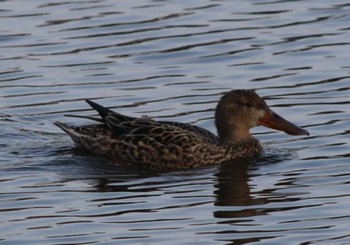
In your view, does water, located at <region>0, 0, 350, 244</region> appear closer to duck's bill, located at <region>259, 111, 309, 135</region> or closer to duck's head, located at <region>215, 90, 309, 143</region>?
duck's bill, located at <region>259, 111, 309, 135</region>

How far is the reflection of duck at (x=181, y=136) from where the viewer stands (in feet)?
52.0

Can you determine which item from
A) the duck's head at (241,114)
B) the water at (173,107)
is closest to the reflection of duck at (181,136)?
the duck's head at (241,114)

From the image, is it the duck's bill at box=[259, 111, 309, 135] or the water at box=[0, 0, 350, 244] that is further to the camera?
the duck's bill at box=[259, 111, 309, 135]

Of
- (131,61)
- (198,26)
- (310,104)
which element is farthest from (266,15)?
(310,104)

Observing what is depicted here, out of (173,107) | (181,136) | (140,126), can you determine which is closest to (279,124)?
(181,136)

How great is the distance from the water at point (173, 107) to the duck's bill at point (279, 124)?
20 cm

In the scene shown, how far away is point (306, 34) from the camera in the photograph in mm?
20531

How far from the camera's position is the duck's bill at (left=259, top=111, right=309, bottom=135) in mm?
15922

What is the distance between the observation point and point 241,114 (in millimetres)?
16391

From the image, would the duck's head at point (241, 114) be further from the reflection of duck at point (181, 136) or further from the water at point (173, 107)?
the water at point (173, 107)

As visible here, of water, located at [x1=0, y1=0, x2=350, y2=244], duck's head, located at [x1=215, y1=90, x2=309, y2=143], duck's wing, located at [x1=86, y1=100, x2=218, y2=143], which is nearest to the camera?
water, located at [x1=0, y1=0, x2=350, y2=244]

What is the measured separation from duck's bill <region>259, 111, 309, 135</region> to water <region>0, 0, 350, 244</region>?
20cm

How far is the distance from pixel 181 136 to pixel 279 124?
109 centimetres

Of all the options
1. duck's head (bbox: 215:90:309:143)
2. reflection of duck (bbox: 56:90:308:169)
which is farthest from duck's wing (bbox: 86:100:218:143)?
duck's head (bbox: 215:90:309:143)
